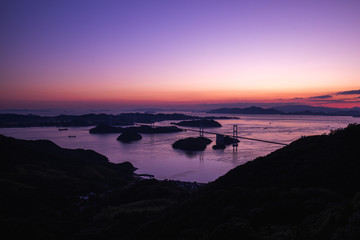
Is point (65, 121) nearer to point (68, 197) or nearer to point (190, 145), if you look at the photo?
point (190, 145)

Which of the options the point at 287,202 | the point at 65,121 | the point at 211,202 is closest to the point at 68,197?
the point at 211,202

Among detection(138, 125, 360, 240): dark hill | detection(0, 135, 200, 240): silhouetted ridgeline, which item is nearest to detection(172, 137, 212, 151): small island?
detection(0, 135, 200, 240): silhouetted ridgeline

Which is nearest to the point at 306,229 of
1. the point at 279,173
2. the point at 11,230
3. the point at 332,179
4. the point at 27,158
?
the point at 332,179

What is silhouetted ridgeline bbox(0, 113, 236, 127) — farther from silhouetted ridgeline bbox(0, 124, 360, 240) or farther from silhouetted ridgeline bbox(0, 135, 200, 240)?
silhouetted ridgeline bbox(0, 124, 360, 240)

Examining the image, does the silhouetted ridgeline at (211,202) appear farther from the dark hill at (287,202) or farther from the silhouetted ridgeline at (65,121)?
the silhouetted ridgeline at (65,121)

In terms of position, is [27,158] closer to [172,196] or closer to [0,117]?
[172,196]

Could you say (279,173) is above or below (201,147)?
above
